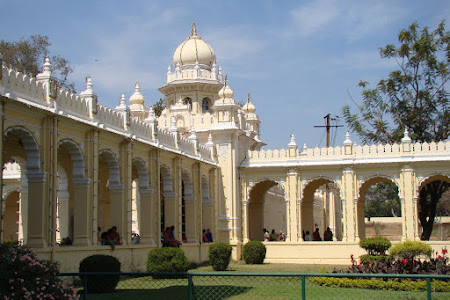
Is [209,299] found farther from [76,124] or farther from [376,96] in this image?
[376,96]

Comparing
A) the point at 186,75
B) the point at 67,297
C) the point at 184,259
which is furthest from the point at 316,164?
the point at 67,297

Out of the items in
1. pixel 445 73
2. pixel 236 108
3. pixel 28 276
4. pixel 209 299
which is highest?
pixel 445 73

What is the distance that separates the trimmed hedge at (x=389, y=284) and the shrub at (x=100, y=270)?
5.35 m

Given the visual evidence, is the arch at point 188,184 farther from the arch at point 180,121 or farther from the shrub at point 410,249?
the shrub at point 410,249

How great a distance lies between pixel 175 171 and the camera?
24312 millimetres

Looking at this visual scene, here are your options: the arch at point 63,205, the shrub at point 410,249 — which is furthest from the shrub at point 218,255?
the shrub at point 410,249

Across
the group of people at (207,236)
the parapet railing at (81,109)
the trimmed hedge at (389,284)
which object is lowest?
the trimmed hedge at (389,284)

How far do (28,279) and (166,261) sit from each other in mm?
8659

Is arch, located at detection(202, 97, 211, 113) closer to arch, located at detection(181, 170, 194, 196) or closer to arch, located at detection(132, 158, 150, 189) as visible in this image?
arch, located at detection(181, 170, 194, 196)

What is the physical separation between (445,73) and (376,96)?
3.81 metres

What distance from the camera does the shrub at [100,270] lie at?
43.4 ft

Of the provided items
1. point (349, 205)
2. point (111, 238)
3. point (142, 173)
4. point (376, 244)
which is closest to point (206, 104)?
point (349, 205)

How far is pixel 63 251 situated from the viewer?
1616 centimetres

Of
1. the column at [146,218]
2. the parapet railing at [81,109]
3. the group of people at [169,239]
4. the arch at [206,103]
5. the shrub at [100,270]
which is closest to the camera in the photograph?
the shrub at [100,270]
